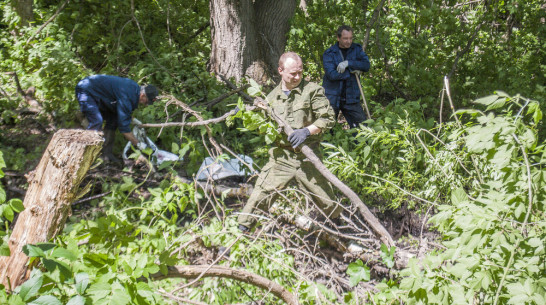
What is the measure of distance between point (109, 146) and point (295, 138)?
3118mm

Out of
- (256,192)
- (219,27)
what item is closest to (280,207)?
(256,192)

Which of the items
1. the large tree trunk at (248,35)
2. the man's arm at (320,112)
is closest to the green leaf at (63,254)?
the man's arm at (320,112)

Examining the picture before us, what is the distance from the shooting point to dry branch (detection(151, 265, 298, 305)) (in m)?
2.62

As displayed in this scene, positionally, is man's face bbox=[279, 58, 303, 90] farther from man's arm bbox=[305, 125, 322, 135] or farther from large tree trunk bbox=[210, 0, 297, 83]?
large tree trunk bbox=[210, 0, 297, 83]

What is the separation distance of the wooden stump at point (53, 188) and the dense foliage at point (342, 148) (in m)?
0.15

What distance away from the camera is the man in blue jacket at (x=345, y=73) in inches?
219

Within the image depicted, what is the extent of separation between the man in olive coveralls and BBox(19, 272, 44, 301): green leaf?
2.05 m

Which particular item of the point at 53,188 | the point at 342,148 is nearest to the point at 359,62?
the point at 342,148

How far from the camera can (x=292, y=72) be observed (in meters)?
3.58

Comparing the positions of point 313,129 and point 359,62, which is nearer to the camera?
point 313,129

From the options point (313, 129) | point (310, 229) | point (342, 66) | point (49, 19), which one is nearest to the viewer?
point (313, 129)

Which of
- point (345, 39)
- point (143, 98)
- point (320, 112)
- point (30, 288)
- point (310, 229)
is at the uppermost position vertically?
point (345, 39)

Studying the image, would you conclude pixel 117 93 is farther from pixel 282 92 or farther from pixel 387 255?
pixel 387 255

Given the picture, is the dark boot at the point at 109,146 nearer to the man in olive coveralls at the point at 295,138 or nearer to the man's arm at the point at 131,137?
the man's arm at the point at 131,137
